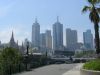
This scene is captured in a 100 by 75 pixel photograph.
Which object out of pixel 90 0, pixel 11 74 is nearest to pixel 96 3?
pixel 90 0

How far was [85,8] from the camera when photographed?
4112cm

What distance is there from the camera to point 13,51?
59.8 metres

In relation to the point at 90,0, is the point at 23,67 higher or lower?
lower

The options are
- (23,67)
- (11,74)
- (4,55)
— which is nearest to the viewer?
(11,74)

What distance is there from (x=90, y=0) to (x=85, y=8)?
4.37ft

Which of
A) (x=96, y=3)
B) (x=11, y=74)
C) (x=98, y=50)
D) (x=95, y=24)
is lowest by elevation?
(x=11, y=74)

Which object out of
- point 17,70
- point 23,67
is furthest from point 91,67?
point 23,67

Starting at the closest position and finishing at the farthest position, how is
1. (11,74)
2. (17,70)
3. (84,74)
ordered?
(84,74) < (11,74) < (17,70)

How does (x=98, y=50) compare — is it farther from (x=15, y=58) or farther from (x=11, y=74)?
(x=15, y=58)

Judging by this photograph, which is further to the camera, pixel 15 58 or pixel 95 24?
pixel 15 58

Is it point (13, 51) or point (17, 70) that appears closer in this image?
point (17, 70)

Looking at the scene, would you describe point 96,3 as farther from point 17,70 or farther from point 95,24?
point 17,70

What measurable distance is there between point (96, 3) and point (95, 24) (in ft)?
10.1

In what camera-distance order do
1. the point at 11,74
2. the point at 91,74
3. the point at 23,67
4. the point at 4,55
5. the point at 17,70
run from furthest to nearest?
the point at 4,55, the point at 23,67, the point at 17,70, the point at 11,74, the point at 91,74
